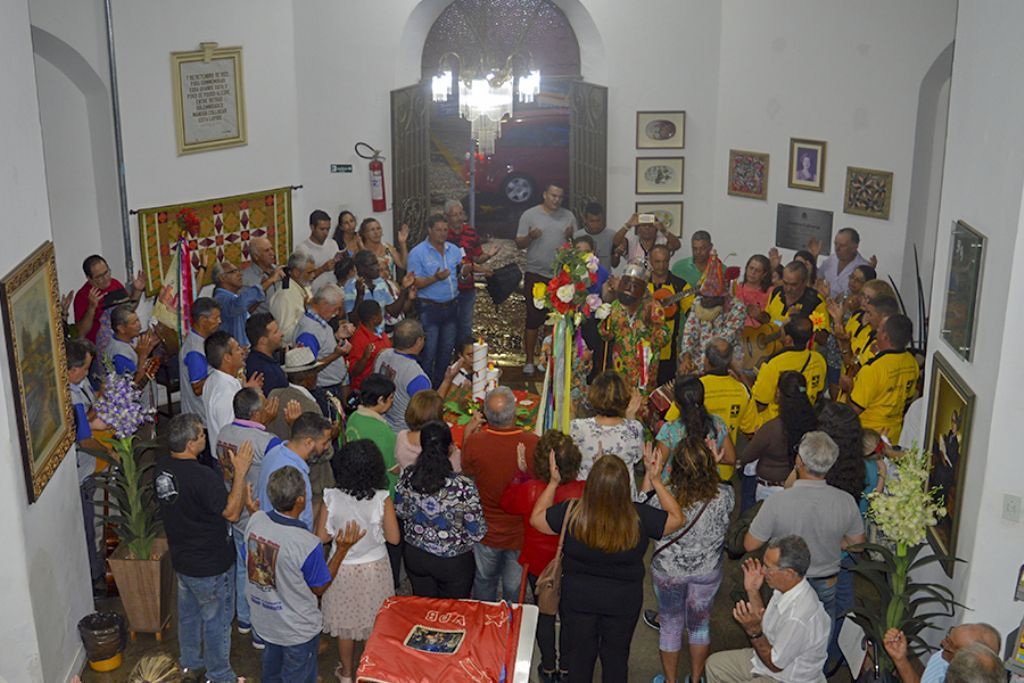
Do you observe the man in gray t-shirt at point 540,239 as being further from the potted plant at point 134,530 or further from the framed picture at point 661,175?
the potted plant at point 134,530

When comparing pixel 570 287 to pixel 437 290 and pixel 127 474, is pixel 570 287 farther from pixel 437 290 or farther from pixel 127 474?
pixel 437 290

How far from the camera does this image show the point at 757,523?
19.4 ft

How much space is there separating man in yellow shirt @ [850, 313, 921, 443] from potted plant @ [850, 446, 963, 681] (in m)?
1.23

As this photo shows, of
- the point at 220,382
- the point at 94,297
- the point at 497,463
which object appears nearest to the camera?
the point at 497,463

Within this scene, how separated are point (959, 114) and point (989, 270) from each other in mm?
1095

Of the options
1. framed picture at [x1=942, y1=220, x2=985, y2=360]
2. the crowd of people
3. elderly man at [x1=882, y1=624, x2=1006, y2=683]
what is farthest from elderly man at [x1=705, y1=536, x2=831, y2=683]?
framed picture at [x1=942, y1=220, x2=985, y2=360]

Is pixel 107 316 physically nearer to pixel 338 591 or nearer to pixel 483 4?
pixel 338 591

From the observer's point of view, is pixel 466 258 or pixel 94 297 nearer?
pixel 94 297

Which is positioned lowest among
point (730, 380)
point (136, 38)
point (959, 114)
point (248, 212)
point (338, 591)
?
point (338, 591)

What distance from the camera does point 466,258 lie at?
10.8 metres

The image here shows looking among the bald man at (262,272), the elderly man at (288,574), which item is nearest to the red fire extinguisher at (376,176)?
the bald man at (262,272)

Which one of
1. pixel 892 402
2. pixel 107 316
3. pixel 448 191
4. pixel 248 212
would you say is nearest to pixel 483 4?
pixel 448 191

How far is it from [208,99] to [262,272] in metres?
2.19

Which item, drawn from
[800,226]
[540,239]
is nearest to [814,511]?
[540,239]
